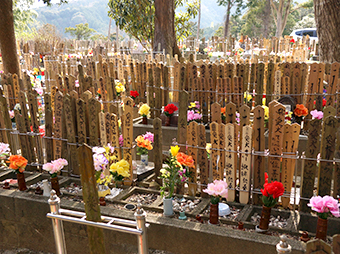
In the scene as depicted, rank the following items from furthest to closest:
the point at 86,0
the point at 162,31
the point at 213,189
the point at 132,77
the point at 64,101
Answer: the point at 86,0 → the point at 162,31 → the point at 132,77 → the point at 64,101 → the point at 213,189

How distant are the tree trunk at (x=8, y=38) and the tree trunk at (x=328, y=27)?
251 inches

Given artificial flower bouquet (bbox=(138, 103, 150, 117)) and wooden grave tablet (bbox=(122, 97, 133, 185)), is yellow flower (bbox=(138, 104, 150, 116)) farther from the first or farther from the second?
wooden grave tablet (bbox=(122, 97, 133, 185))

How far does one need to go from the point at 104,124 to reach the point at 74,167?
2.59 ft

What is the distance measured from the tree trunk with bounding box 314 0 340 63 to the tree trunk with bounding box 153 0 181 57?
6515 millimetres

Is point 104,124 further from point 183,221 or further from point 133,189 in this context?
point 183,221

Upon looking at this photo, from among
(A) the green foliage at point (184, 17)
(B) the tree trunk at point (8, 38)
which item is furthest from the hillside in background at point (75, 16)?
(B) the tree trunk at point (8, 38)

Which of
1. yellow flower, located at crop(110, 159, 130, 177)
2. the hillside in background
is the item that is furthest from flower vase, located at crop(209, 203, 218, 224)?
the hillside in background

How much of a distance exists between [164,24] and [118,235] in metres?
10.6

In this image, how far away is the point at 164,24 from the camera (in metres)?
12.7

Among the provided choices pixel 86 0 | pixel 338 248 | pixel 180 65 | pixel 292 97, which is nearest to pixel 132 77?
pixel 180 65

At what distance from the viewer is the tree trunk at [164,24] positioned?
12.6 meters

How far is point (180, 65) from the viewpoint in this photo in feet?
20.9

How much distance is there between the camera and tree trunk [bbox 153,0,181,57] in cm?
1260

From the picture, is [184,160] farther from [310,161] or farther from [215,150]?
[310,161]
